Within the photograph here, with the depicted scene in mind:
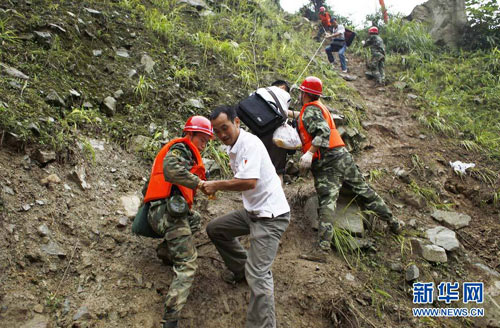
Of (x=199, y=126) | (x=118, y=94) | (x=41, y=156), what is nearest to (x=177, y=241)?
(x=199, y=126)

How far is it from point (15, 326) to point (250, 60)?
6232mm

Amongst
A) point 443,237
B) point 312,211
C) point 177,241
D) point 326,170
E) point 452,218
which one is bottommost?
point 177,241

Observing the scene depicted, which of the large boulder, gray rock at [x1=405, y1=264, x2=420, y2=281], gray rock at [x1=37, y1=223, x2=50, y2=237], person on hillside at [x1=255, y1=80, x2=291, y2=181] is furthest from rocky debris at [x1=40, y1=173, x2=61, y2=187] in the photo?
the large boulder

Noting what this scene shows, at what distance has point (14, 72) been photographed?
13.4 ft

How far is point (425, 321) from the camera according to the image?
3.30 metres

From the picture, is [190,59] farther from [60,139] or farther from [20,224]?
[20,224]

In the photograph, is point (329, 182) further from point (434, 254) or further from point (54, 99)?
point (54, 99)

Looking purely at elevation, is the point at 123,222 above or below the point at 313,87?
below

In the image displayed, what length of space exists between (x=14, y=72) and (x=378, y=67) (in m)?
8.73

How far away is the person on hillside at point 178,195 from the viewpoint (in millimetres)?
2701

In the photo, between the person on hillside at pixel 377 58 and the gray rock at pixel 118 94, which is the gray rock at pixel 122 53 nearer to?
the gray rock at pixel 118 94

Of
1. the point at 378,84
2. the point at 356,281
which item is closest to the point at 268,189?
the point at 356,281

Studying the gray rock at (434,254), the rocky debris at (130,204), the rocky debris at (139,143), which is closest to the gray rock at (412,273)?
the gray rock at (434,254)

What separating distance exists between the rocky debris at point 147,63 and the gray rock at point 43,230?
3316 millimetres
